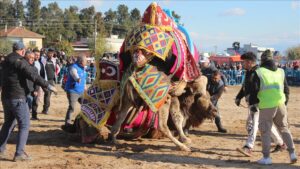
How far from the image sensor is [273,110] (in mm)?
7176

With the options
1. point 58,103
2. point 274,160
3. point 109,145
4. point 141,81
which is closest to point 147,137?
point 109,145

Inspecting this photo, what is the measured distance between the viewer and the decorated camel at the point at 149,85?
25.8 ft

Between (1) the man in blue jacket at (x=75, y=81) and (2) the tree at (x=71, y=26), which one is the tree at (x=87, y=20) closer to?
(2) the tree at (x=71, y=26)

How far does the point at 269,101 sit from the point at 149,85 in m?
1.98

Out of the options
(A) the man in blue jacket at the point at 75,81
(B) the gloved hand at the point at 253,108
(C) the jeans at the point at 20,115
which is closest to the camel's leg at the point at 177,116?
(B) the gloved hand at the point at 253,108

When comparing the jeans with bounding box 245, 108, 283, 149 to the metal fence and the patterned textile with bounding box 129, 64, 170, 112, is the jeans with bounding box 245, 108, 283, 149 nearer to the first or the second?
the patterned textile with bounding box 129, 64, 170, 112

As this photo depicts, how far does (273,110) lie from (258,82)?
49 centimetres

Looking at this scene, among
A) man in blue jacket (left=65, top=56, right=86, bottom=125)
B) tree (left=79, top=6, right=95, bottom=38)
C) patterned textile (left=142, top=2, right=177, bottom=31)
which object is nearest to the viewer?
patterned textile (left=142, top=2, right=177, bottom=31)

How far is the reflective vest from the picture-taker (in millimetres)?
7164

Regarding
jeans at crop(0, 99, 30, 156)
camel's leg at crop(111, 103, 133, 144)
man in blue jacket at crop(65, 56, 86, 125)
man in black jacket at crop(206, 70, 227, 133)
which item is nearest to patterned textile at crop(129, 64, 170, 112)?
camel's leg at crop(111, 103, 133, 144)

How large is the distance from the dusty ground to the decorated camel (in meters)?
0.37

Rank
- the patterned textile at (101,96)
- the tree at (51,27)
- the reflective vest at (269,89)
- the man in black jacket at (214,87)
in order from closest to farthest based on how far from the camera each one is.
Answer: the reflective vest at (269,89) → the patterned textile at (101,96) → the man in black jacket at (214,87) → the tree at (51,27)

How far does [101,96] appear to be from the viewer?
339 inches

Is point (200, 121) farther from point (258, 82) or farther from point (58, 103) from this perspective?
point (58, 103)
